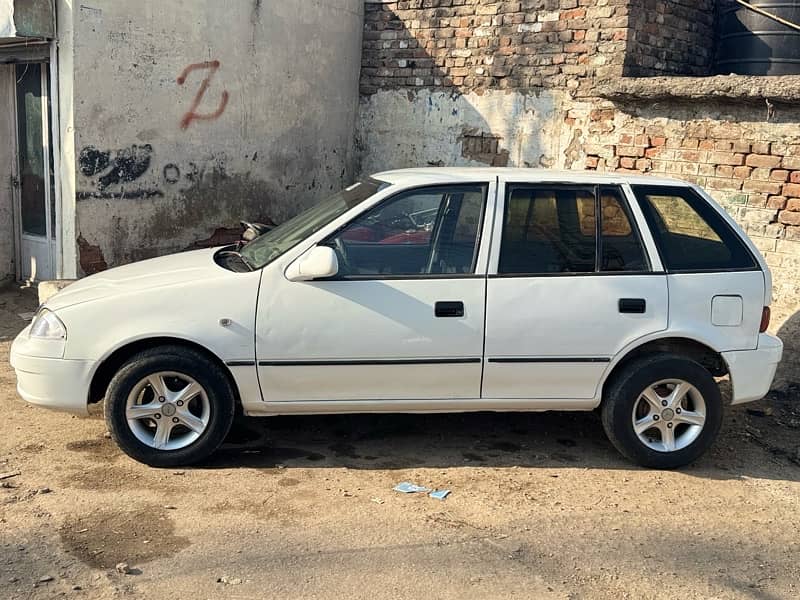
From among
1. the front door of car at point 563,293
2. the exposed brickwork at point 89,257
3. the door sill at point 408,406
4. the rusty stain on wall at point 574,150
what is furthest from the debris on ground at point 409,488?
the rusty stain on wall at point 574,150

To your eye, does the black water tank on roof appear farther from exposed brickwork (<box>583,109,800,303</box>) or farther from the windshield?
the windshield

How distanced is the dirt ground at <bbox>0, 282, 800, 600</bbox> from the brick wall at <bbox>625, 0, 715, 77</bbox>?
4228 mm

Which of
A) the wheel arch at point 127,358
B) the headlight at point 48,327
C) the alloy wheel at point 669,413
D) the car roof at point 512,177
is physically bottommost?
the alloy wheel at point 669,413

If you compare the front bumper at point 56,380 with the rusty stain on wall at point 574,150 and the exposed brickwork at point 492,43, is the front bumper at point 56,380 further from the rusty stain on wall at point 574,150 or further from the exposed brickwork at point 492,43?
the exposed brickwork at point 492,43

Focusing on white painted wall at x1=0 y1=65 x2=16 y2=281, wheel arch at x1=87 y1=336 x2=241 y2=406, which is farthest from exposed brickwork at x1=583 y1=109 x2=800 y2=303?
white painted wall at x1=0 y1=65 x2=16 y2=281

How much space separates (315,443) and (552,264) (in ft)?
5.90

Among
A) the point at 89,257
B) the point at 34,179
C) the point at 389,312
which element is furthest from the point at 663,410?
the point at 34,179

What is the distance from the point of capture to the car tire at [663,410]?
4.64 m

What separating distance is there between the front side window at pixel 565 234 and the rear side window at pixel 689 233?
15 cm

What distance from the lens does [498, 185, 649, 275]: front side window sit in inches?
182

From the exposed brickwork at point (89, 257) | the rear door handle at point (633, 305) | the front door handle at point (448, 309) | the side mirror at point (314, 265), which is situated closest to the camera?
the side mirror at point (314, 265)

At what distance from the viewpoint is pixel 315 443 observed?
16.3 ft

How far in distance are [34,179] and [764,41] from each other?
7526 mm

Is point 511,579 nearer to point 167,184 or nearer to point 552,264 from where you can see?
point 552,264
